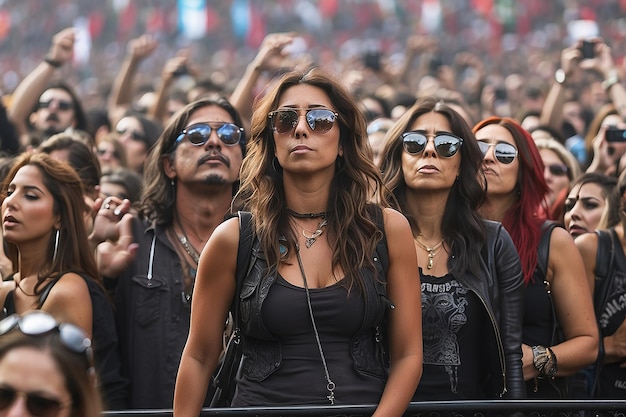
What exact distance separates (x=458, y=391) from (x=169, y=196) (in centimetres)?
181

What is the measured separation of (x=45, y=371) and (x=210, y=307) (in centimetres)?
157

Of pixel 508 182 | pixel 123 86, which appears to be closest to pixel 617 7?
pixel 123 86

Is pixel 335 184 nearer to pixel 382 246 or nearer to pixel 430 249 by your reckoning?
pixel 382 246

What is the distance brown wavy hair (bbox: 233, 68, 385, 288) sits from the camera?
4449 millimetres

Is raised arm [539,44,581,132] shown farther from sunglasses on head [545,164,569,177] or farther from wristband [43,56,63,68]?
wristband [43,56,63,68]

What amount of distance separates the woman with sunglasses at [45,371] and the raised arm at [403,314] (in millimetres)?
1583

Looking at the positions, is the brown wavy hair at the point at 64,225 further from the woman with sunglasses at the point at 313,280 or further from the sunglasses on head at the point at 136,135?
the sunglasses on head at the point at 136,135

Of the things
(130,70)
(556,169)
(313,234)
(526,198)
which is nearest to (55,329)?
(313,234)

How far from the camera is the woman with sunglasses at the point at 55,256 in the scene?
17.3 feet

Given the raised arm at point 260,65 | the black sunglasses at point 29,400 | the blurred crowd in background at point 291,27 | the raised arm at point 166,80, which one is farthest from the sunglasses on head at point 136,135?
the blurred crowd in background at point 291,27

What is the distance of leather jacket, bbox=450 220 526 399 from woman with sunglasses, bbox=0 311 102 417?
2.42 m

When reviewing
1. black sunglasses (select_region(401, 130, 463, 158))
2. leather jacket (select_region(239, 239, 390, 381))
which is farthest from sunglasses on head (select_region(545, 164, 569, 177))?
leather jacket (select_region(239, 239, 390, 381))

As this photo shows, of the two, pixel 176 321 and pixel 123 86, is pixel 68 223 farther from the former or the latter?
pixel 123 86

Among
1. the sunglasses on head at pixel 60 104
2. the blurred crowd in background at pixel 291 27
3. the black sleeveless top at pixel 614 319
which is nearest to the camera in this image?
the black sleeveless top at pixel 614 319
